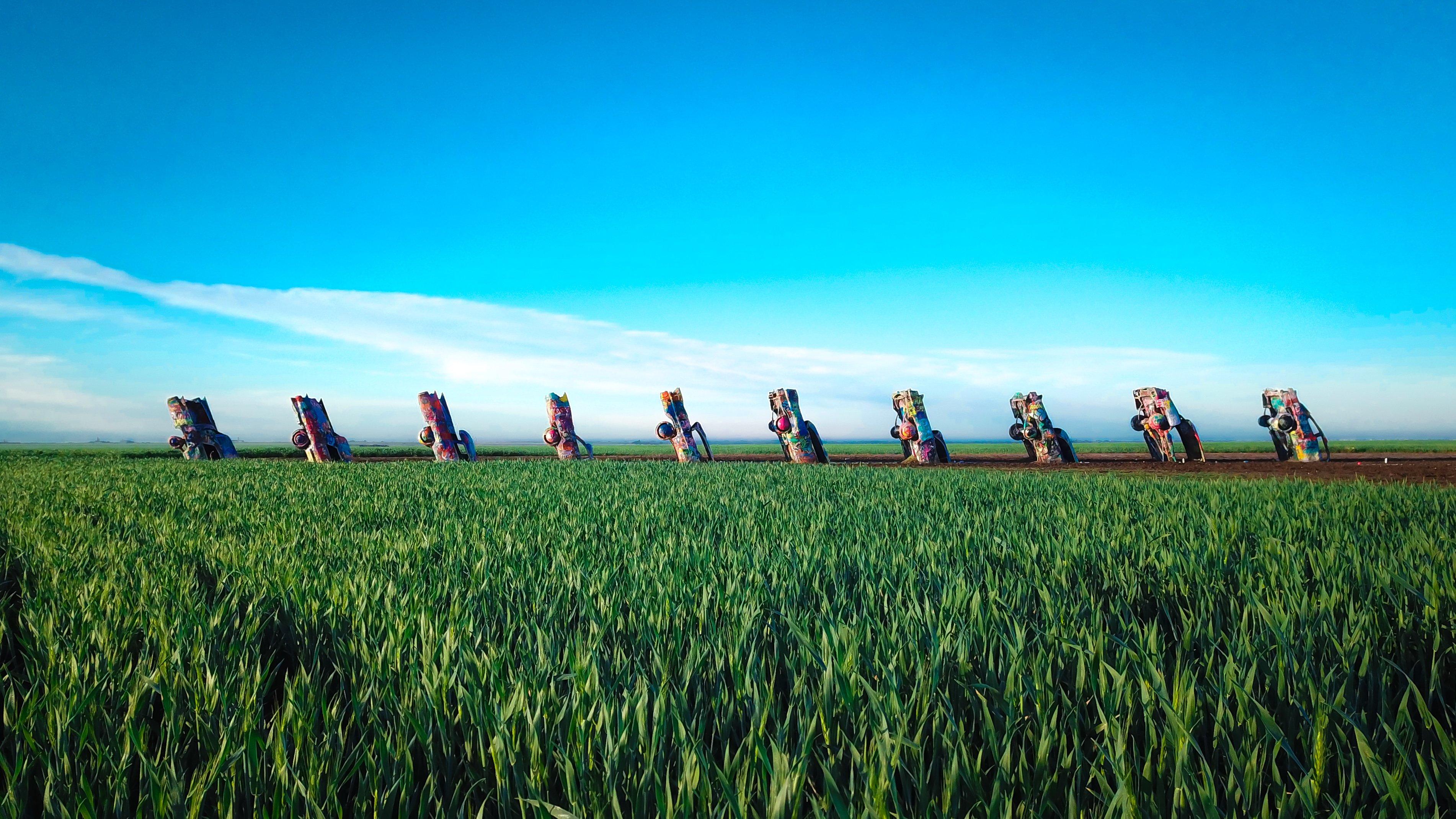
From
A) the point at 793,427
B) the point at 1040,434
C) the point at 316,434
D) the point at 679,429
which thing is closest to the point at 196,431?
the point at 316,434

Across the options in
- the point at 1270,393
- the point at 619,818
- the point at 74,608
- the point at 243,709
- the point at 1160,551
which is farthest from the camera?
the point at 1270,393

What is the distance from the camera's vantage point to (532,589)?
296 cm

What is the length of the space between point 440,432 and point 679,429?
8.05 m

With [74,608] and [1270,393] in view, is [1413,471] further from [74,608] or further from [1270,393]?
[74,608]

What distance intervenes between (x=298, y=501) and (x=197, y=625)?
18.6 feet

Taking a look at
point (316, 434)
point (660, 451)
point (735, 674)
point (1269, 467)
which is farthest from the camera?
point (660, 451)

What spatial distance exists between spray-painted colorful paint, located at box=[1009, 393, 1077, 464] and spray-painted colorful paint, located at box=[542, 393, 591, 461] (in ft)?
47.0

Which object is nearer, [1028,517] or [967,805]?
[967,805]

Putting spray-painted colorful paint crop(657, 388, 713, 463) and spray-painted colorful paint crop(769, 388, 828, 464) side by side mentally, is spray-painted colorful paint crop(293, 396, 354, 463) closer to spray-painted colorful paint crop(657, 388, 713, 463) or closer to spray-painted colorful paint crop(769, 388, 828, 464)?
spray-painted colorful paint crop(657, 388, 713, 463)

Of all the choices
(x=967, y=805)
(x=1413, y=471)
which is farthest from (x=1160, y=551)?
(x=1413, y=471)

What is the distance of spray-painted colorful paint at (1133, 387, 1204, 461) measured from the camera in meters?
17.6

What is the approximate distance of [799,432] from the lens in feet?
65.2

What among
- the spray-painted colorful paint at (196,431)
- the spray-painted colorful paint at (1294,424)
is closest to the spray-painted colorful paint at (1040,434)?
the spray-painted colorful paint at (1294,424)

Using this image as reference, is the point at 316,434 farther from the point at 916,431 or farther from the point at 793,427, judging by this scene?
the point at 916,431
